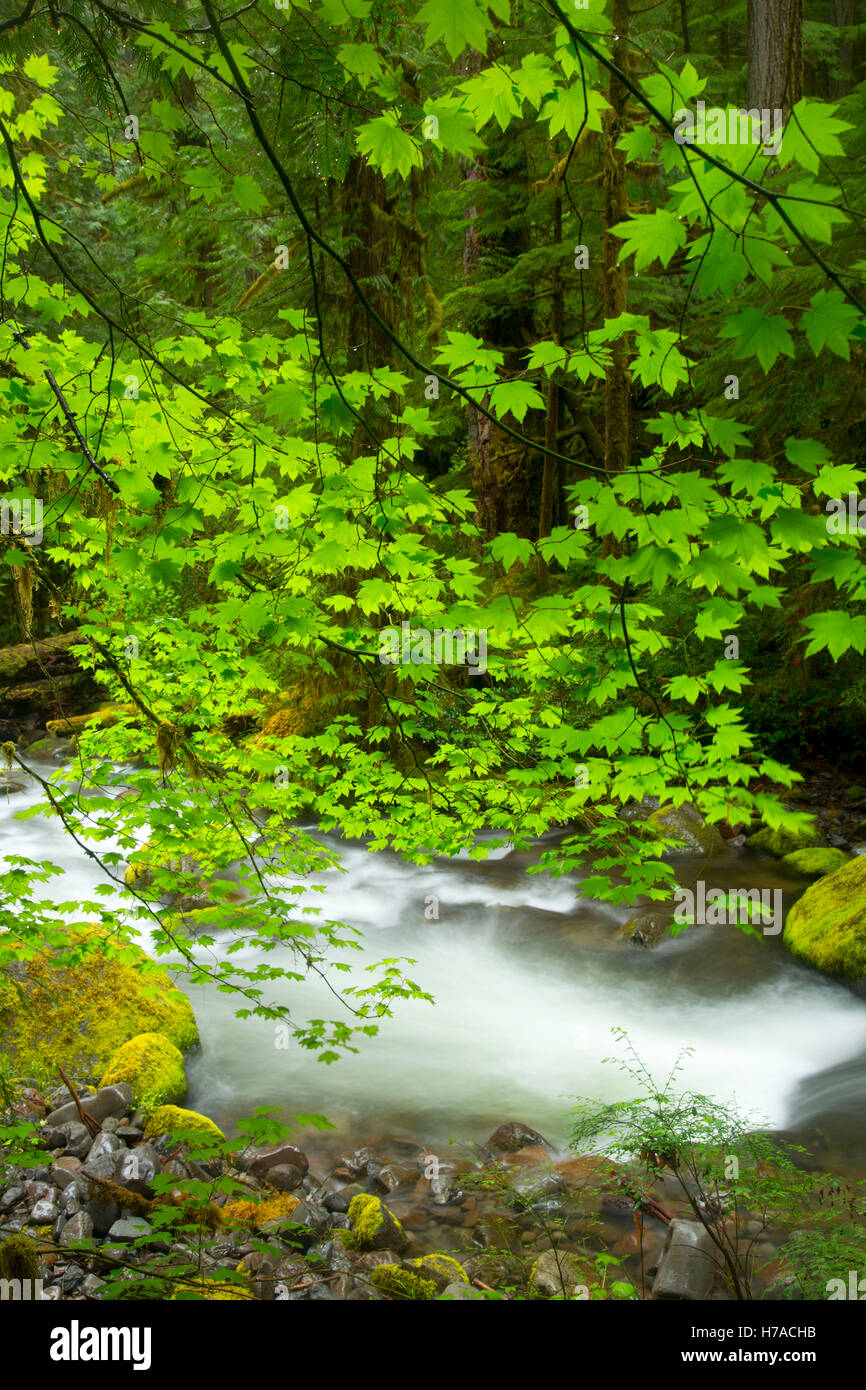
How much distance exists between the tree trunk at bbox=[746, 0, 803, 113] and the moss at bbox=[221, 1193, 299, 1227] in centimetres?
1136

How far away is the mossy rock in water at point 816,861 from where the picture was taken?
29.6 feet

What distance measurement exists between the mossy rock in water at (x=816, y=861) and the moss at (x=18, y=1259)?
8.35m

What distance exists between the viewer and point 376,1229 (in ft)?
14.8

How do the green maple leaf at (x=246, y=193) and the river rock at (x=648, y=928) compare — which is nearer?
the green maple leaf at (x=246, y=193)

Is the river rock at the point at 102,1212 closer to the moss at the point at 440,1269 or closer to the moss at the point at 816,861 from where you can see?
the moss at the point at 440,1269

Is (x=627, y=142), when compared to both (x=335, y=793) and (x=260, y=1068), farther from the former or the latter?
(x=260, y=1068)

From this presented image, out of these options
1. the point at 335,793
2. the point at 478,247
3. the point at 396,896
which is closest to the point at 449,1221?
the point at 335,793

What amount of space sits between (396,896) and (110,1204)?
5956 mm

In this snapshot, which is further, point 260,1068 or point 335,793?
point 260,1068

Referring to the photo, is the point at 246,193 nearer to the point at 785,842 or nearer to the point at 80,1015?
the point at 80,1015

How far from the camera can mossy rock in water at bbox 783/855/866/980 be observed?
7207mm

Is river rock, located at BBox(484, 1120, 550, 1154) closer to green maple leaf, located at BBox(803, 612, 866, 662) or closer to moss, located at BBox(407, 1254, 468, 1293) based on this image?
moss, located at BBox(407, 1254, 468, 1293)

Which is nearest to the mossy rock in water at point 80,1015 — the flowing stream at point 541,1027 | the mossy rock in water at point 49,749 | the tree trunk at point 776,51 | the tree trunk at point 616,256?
the flowing stream at point 541,1027
